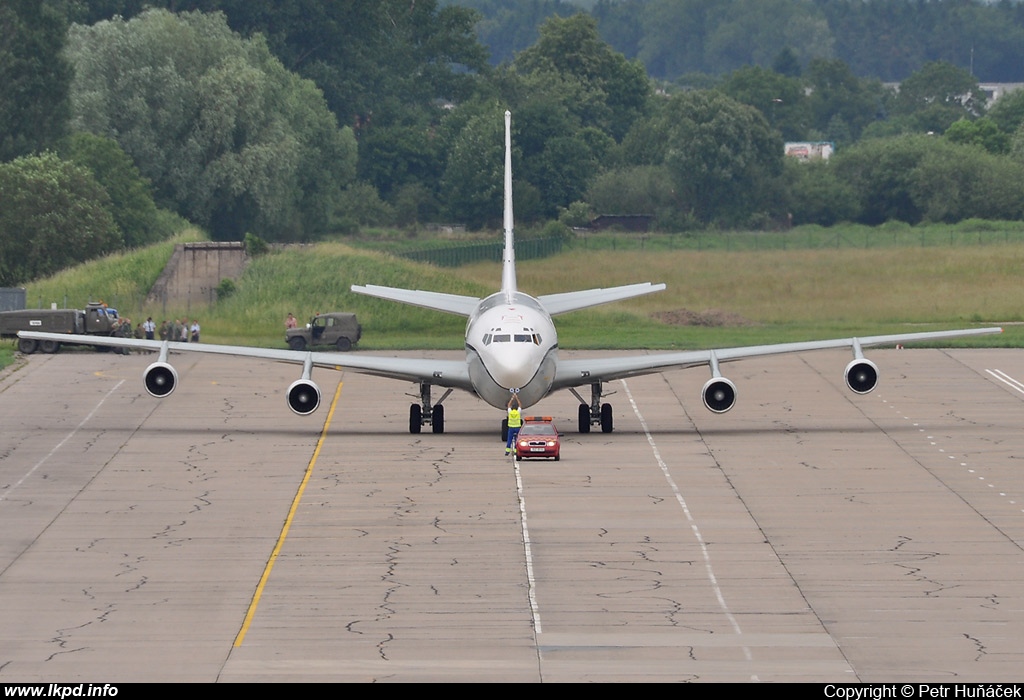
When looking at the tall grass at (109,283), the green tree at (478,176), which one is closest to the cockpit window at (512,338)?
the tall grass at (109,283)

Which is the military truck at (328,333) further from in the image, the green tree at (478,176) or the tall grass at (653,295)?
the green tree at (478,176)

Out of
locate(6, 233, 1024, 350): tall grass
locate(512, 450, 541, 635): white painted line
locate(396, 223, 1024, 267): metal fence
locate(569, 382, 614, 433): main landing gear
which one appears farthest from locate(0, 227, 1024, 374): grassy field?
locate(512, 450, 541, 635): white painted line

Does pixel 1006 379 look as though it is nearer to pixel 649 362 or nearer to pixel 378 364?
pixel 649 362

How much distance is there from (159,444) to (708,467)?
18.1 meters

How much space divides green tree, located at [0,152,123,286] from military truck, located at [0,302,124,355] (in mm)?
21443

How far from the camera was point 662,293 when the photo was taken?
101312 mm

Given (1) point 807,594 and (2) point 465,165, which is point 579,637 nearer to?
(1) point 807,594

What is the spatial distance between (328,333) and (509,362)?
38.9m

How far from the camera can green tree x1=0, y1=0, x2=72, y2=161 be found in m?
131

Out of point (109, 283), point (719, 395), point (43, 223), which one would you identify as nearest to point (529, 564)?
point (719, 395)

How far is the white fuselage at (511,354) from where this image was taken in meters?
52.8

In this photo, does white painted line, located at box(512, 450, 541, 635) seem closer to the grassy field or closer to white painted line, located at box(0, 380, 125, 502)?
white painted line, located at box(0, 380, 125, 502)

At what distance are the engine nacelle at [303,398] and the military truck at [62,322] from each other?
36.8 metres
